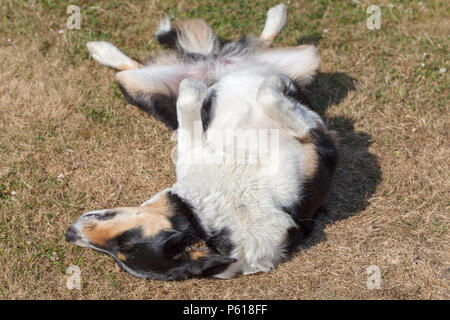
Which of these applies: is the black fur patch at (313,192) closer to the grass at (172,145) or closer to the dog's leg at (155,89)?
the grass at (172,145)

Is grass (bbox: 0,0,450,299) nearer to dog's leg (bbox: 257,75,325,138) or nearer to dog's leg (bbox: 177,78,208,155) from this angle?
dog's leg (bbox: 177,78,208,155)

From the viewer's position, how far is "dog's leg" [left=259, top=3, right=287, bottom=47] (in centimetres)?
482

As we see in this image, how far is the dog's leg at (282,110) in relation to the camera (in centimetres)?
363

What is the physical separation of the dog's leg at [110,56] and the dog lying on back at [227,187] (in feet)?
1.92

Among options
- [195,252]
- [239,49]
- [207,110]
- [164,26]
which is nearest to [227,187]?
[195,252]

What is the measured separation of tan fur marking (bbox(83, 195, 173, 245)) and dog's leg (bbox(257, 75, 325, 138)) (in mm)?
996

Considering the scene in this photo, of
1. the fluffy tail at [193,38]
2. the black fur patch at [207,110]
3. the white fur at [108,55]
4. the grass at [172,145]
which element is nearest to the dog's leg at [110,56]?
the white fur at [108,55]

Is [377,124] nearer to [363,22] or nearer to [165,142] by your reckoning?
[363,22]

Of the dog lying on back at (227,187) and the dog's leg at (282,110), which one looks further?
the dog's leg at (282,110)

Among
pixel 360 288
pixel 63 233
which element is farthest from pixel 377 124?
pixel 63 233

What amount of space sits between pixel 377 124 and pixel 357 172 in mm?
551

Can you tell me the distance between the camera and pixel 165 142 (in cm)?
449

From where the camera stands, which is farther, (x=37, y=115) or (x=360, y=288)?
(x=37, y=115)

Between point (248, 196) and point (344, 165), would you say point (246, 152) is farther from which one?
point (344, 165)
